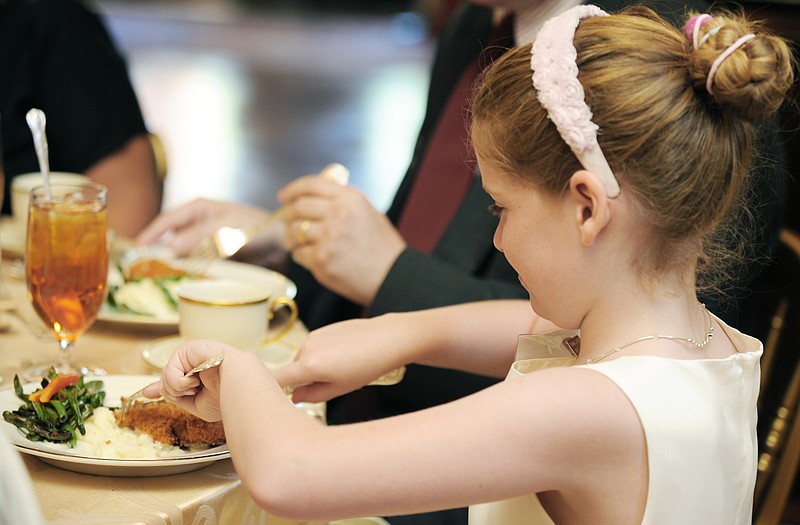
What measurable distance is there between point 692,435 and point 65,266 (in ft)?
2.58

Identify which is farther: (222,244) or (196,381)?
(222,244)

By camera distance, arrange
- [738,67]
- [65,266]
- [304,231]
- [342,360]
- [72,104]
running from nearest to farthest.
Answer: [738,67] → [342,360] → [65,266] → [304,231] → [72,104]

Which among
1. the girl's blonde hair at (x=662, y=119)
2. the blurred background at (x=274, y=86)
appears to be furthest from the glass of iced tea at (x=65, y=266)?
the blurred background at (x=274, y=86)

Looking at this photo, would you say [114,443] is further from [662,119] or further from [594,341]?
[662,119]

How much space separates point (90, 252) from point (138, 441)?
13.9 inches

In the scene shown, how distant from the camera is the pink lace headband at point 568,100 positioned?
0.94 meters

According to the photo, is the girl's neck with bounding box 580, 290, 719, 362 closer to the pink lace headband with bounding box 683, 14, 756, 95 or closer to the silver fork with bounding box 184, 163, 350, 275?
the pink lace headband with bounding box 683, 14, 756, 95

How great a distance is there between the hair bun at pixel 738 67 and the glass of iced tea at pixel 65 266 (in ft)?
2.53

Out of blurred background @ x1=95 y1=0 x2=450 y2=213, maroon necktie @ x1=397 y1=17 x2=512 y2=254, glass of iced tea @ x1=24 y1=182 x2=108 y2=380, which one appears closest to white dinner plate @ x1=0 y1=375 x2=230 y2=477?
glass of iced tea @ x1=24 y1=182 x2=108 y2=380

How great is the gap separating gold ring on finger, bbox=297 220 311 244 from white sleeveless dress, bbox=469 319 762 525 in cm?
73

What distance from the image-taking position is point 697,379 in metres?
0.98

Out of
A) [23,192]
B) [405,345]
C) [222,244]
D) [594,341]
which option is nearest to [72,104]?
[23,192]

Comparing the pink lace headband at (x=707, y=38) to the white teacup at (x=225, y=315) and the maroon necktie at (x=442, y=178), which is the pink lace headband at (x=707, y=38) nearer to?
the white teacup at (x=225, y=315)

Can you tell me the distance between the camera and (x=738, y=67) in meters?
0.92
